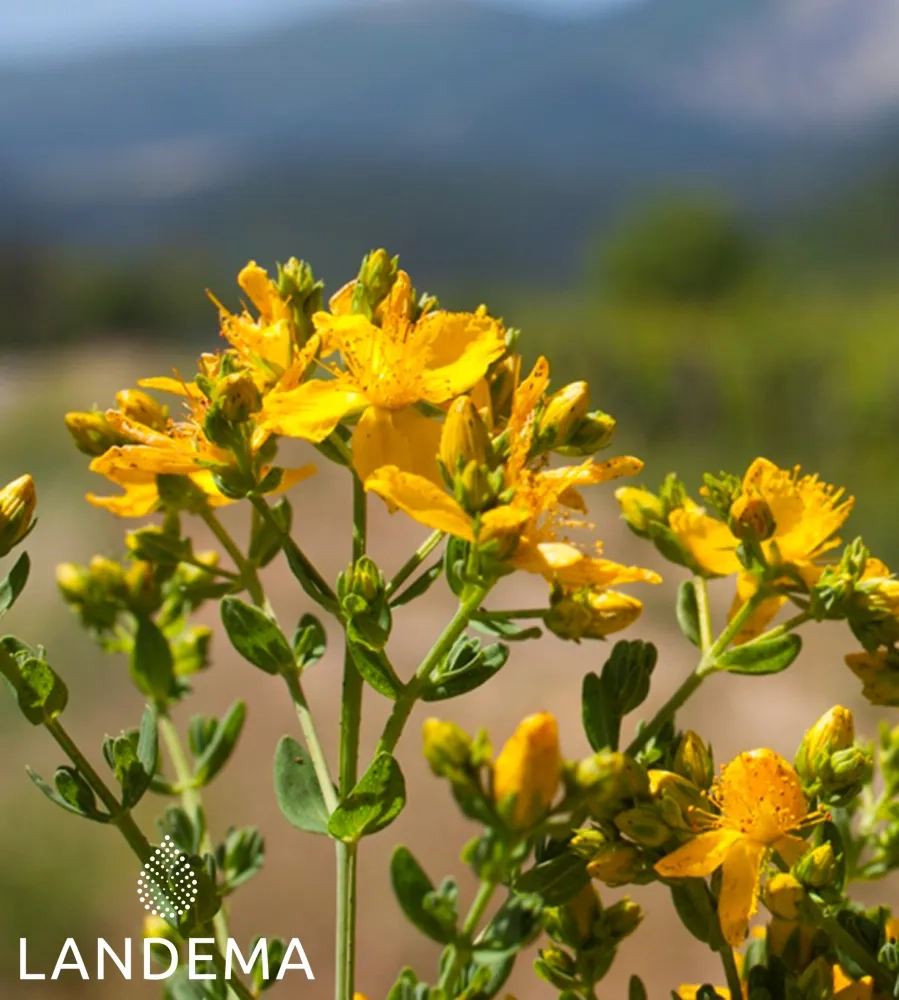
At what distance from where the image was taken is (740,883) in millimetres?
650

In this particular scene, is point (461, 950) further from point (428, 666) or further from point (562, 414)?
point (562, 414)

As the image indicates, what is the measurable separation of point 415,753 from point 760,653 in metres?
2.97

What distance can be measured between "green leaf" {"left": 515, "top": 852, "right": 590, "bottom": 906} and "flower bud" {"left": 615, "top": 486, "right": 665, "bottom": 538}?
11.0 inches

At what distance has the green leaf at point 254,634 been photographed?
686 mm

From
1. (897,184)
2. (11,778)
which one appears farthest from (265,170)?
(11,778)

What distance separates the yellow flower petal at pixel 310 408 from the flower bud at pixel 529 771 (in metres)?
0.24

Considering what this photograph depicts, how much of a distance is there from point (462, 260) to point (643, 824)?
27.7 m

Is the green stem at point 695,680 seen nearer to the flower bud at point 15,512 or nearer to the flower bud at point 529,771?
the flower bud at point 529,771

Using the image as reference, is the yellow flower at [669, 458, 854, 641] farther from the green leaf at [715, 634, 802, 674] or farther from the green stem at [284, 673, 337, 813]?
the green stem at [284, 673, 337, 813]

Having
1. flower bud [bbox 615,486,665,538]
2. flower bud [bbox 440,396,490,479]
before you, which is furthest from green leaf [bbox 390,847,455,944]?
flower bud [bbox 615,486,665,538]

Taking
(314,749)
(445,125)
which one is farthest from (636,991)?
(445,125)

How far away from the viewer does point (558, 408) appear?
69 cm

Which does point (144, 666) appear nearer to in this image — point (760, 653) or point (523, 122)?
point (760, 653)

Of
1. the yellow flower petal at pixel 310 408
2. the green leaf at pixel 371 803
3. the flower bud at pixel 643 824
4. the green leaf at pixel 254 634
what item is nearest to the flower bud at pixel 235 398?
the yellow flower petal at pixel 310 408
